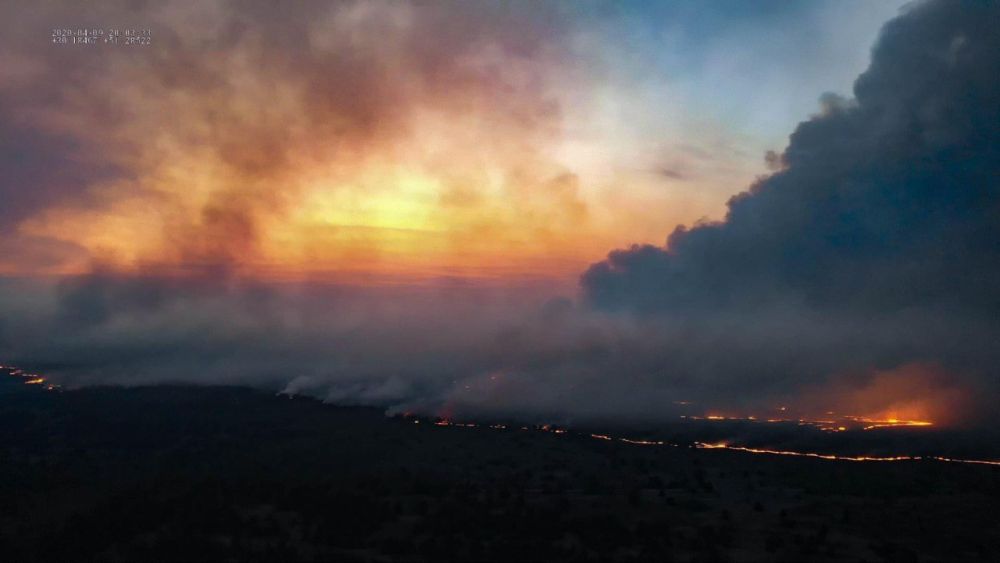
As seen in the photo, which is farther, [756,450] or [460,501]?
[756,450]

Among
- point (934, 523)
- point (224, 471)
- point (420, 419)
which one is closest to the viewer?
point (934, 523)

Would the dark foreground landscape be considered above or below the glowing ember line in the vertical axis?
below

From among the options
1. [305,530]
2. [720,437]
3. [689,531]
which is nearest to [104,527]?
[305,530]

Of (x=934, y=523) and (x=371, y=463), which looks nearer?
(x=934, y=523)

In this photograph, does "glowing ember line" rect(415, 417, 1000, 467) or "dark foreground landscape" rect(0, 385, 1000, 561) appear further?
"glowing ember line" rect(415, 417, 1000, 467)

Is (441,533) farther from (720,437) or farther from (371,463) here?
(720,437)

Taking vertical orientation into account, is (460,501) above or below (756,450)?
below

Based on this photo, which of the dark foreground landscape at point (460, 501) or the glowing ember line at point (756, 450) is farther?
the glowing ember line at point (756, 450)

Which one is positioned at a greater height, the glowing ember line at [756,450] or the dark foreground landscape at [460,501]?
the glowing ember line at [756,450]
